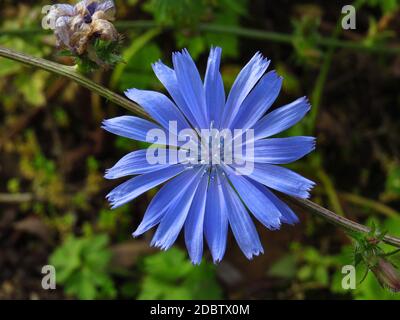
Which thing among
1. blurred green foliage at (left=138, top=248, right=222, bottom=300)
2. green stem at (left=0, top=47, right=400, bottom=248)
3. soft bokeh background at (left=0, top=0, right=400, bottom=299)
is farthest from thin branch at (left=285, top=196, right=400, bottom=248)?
blurred green foliage at (left=138, top=248, right=222, bottom=300)

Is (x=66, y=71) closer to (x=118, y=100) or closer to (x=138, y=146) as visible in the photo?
(x=118, y=100)

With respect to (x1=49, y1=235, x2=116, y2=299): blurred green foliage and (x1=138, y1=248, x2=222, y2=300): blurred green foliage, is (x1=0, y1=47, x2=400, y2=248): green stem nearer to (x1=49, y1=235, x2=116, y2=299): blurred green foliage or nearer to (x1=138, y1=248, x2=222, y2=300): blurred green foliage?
(x1=138, y1=248, x2=222, y2=300): blurred green foliage

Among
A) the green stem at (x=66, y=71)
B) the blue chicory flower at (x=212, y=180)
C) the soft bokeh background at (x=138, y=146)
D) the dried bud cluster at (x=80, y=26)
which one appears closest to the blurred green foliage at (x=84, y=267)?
the soft bokeh background at (x=138, y=146)

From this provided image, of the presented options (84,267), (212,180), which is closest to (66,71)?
(212,180)

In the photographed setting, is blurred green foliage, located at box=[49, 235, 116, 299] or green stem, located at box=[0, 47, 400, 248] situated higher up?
green stem, located at box=[0, 47, 400, 248]

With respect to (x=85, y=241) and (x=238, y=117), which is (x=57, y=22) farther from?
(x=85, y=241)

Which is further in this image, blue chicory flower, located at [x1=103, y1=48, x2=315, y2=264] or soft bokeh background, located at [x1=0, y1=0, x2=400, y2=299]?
soft bokeh background, located at [x1=0, y1=0, x2=400, y2=299]
